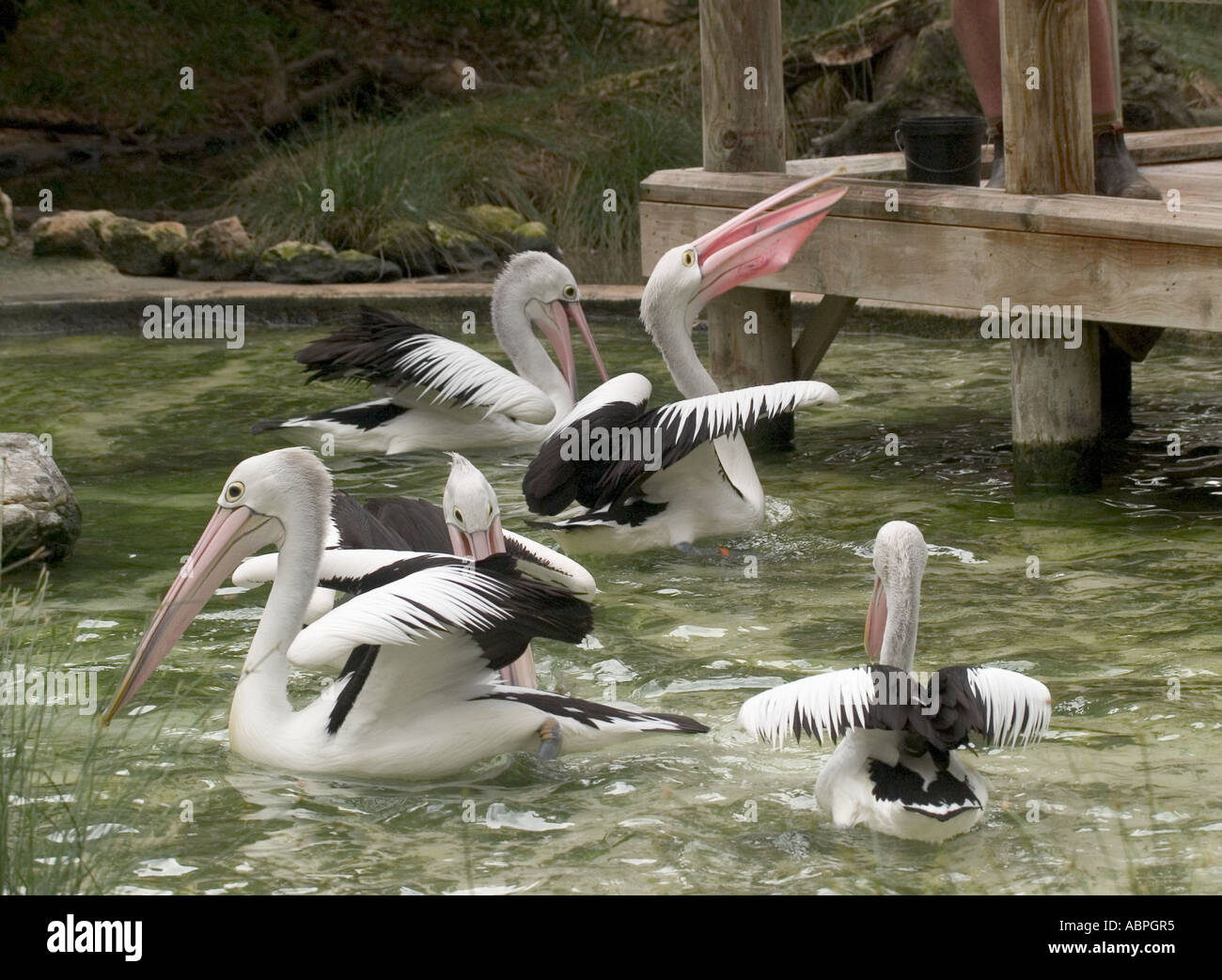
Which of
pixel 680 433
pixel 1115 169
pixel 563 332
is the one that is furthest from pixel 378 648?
pixel 563 332

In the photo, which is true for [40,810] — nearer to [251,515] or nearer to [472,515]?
[251,515]

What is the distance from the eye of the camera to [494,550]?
159 inches

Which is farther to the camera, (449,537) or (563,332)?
(563,332)

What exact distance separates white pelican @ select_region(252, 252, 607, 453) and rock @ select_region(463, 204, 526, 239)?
157 inches

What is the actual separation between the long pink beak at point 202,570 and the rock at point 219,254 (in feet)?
21.9

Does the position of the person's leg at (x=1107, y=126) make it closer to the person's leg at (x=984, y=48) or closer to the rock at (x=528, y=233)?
the person's leg at (x=984, y=48)

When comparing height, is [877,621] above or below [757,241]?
below

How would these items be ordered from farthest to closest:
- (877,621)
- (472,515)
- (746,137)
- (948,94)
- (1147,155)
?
(948,94) < (1147,155) < (746,137) < (472,515) < (877,621)

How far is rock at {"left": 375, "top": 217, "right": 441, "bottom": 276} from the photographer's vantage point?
10578 mm

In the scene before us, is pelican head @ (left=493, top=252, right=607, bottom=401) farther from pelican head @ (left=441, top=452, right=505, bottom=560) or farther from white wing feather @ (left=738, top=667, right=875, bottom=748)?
white wing feather @ (left=738, top=667, right=875, bottom=748)

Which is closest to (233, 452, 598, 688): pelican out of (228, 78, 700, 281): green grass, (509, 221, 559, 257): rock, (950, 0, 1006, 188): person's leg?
(950, 0, 1006, 188): person's leg

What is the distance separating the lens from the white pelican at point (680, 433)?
16.4 ft

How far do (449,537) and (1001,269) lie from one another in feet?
7.07

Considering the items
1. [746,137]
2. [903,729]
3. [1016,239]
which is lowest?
[903,729]
